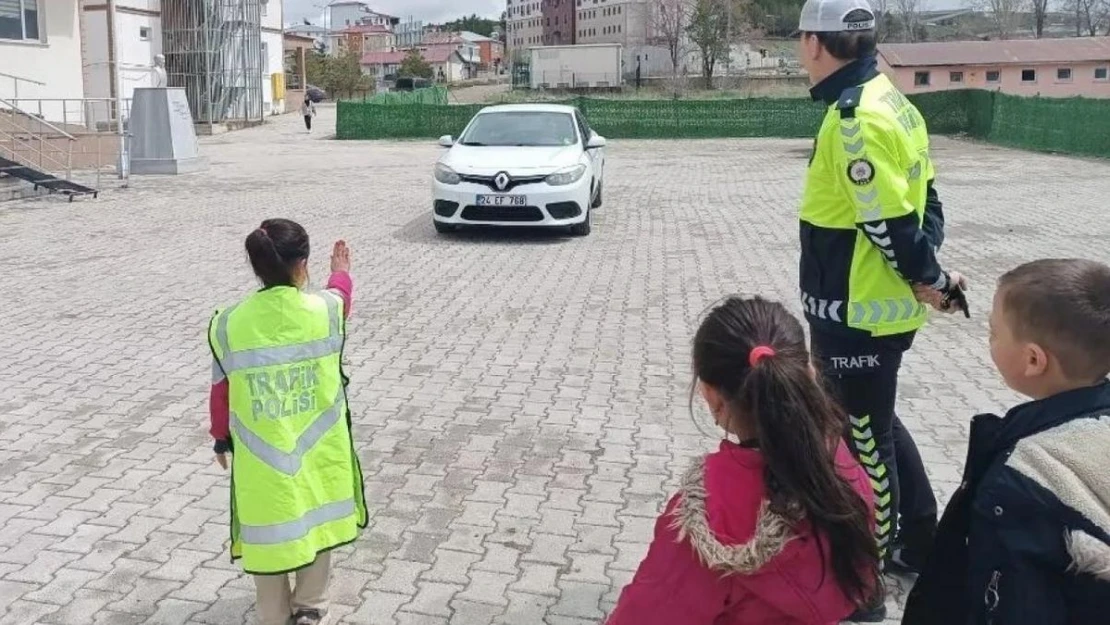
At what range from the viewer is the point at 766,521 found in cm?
187

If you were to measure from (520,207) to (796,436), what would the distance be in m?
10.2

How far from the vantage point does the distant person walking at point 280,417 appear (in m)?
3.15

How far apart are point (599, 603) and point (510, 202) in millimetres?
8537

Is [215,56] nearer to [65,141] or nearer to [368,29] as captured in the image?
[65,141]

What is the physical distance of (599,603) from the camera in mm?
3680

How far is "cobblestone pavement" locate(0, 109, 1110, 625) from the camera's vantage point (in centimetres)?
390

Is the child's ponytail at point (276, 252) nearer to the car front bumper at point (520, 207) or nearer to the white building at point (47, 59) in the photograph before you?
the car front bumper at point (520, 207)

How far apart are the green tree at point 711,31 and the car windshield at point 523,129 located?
70694mm

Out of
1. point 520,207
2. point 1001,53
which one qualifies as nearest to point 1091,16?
point 1001,53

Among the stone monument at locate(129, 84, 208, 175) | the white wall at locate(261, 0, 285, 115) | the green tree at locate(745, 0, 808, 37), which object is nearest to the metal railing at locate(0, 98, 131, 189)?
the stone monument at locate(129, 84, 208, 175)

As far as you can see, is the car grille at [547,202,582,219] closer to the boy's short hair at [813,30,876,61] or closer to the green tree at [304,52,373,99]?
the boy's short hair at [813,30,876,61]

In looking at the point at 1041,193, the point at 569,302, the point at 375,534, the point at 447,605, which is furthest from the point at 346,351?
the point at 1041,193

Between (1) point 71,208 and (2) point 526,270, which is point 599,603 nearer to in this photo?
(2) point 526,270

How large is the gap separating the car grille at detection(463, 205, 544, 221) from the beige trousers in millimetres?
8832
